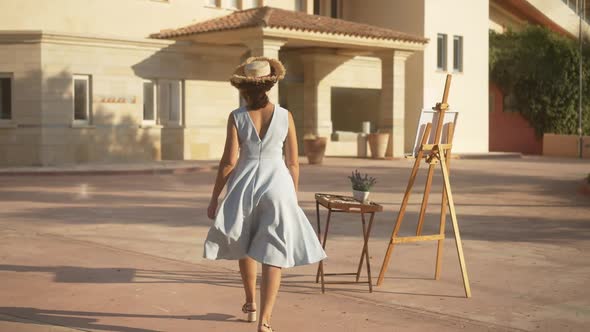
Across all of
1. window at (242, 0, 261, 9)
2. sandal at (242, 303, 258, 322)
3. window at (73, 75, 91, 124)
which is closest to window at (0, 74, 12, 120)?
window at (73, 75, 91, 124)

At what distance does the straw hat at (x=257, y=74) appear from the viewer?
635cm

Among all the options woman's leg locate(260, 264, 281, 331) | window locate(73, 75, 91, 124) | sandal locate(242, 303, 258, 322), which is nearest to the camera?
woman's leg locate(260, 264, 281, 331)

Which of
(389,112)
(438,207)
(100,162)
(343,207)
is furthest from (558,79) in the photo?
(343,207)

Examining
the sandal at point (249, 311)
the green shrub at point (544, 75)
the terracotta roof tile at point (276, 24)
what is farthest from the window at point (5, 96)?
the green shrub at point (544, 75)

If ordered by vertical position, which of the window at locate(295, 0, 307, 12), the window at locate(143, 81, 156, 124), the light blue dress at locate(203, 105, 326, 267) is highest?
the window at locate(295, 0, 307, 12)

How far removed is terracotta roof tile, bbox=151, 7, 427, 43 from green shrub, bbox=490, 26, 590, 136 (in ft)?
36.0

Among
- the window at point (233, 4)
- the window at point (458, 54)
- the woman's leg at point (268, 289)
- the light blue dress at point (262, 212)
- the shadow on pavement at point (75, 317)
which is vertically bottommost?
the shadow on pavement at point (75, 317)

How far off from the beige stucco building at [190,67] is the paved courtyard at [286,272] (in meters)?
9.44

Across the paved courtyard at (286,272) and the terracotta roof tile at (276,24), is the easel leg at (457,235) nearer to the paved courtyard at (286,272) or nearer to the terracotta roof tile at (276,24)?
the paved courtyard at (286,272)

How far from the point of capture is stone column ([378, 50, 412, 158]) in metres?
32.0

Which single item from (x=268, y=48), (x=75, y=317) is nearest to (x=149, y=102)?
(x=268, y=48)

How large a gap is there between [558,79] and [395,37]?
11.8 meters

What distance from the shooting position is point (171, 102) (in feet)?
96.4

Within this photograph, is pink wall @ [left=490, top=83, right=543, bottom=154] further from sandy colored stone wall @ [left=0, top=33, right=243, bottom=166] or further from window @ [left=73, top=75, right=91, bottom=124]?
window @ [left=73, top=75, right=91, bottom=124]
